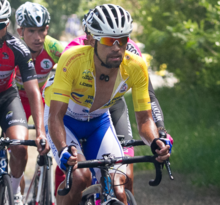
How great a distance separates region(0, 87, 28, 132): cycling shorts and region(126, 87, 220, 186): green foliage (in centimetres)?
317

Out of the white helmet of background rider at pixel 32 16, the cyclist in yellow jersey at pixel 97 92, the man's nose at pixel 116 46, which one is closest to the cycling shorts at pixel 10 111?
the cyclist in yellow jersey at pixel 97 92

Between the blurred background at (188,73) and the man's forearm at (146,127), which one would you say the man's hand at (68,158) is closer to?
the man's forearm at (146,127)

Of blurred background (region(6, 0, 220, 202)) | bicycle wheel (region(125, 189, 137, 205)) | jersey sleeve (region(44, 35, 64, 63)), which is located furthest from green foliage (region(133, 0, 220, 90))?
bicycle wheel (region(125, 189, 137, 205))

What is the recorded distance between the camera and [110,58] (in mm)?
3412

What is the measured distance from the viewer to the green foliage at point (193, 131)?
6367mm

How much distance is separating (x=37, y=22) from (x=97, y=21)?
2477 millimetres

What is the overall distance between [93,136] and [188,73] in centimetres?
636

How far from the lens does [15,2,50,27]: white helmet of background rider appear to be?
18.8ft

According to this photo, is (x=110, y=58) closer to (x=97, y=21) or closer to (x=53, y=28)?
(x=97, y=21)

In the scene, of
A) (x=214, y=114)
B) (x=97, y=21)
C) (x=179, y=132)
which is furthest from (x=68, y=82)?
(x=214, y=114)

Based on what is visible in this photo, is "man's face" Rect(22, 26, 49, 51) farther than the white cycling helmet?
Yes

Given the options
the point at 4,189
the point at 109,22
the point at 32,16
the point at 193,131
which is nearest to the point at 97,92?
the point at 109,22

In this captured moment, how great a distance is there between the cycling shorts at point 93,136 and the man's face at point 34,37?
6.49 feet

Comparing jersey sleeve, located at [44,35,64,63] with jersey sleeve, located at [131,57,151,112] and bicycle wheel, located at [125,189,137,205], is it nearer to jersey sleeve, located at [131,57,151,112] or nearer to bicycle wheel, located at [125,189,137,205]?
jersey sleeve, located at [131,57,151,112]
